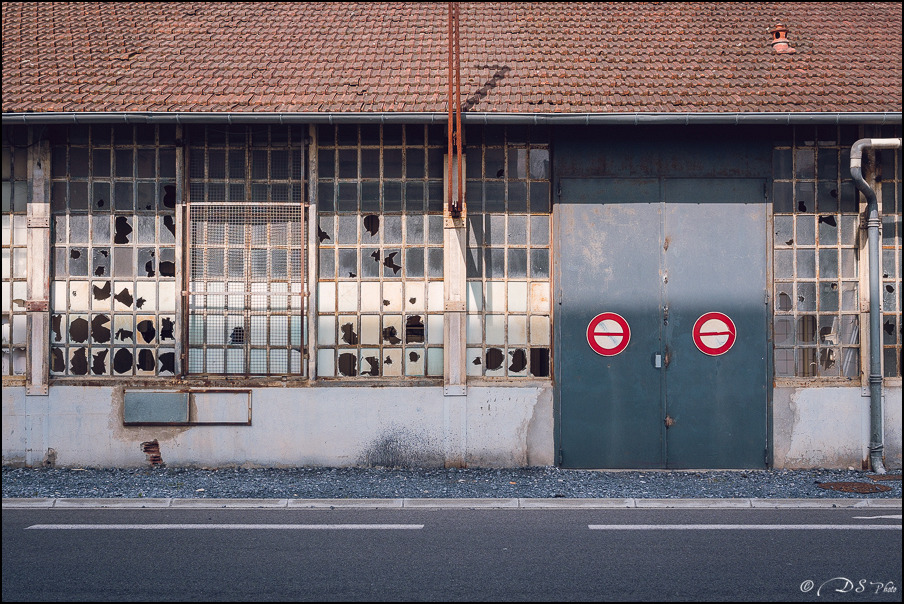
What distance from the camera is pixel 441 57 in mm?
9883

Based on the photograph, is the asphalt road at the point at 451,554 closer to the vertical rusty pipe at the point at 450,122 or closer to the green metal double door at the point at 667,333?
the green metal double door at the point at 667,333

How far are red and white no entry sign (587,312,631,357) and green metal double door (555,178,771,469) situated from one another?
11 millimetres

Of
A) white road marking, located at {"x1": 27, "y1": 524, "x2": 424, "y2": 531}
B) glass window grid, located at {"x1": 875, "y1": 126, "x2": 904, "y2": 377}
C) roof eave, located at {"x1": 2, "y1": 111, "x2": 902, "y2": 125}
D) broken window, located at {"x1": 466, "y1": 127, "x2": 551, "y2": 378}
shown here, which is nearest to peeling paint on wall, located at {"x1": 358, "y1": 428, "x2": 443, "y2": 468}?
broken window, located at {"x1": 466, "y1": 127, "x2": 551, "y2": 378}

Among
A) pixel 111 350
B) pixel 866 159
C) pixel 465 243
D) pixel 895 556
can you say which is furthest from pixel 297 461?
pixel 866 159

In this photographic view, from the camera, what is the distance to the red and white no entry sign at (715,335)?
9164mm

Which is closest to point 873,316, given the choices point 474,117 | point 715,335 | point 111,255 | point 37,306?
point 715,335

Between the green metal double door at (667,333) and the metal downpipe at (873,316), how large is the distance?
112 cm

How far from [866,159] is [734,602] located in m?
6.35

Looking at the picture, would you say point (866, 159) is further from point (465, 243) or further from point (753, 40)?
point (465, 243)

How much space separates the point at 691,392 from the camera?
9.16 metres

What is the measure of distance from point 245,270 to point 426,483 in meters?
3.19

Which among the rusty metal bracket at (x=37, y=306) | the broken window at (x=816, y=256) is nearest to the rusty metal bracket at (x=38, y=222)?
the rusty metal bracket at (x=37, y=306)

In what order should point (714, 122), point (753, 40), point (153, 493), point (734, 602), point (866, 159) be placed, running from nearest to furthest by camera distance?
point (734, 602) → point (153, 493) → point (714, 122) → point (866, 159) → point (753, 40)

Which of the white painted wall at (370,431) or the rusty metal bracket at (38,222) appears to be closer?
the white painted wall at (370,431)
